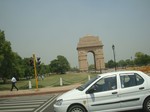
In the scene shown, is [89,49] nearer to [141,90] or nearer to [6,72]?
[6,72]

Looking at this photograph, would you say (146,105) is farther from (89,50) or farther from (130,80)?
(89,50)

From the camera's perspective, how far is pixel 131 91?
940cm

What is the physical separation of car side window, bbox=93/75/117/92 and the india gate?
85.1 m

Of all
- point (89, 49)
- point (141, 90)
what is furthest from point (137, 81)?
point (89, 49)

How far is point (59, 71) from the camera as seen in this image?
134 m

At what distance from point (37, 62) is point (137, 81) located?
17673mm

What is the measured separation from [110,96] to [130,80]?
3.37 ft

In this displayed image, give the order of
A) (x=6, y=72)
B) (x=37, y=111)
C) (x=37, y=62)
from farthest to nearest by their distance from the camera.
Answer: (x=6, y=72)
(x=37, y=62)
(x=37, y=111)

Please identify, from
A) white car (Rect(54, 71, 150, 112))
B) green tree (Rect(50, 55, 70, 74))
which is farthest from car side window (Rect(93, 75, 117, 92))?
green tree (Rect(50, 55, 70, 74))

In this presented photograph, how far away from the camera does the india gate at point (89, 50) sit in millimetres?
95225

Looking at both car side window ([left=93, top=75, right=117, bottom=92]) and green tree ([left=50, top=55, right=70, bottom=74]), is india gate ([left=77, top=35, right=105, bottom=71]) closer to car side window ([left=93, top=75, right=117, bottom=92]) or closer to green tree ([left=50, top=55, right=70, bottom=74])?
green tree ([left=50, top=55, right=70, bottom=74])

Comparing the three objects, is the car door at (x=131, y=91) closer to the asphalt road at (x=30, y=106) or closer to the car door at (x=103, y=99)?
the car door at (x=103, y=99)

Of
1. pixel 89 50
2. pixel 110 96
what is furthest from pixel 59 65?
pixel 110 96

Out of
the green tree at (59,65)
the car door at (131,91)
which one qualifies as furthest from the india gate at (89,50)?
the car door at (131,91)
